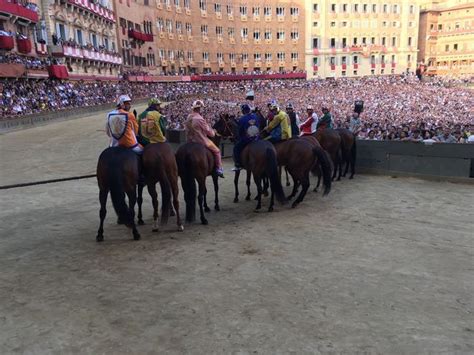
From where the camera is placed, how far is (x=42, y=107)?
1200 inches

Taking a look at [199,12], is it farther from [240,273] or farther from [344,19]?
[240,273]

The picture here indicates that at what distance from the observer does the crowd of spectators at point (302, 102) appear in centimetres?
1605

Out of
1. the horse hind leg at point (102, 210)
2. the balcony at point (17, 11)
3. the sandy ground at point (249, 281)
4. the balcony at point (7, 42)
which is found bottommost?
the sandy ground at point (249, 281)

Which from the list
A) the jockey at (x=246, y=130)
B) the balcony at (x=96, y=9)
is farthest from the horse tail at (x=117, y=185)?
the balcony at (x=96, y=9)

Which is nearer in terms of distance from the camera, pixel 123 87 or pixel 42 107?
pixel 42 107

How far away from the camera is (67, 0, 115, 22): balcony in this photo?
4403cm

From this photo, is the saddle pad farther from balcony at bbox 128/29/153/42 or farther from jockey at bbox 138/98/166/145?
balcony at bbox 128/29/153/42

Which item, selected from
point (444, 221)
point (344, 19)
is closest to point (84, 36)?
point (444, 221)

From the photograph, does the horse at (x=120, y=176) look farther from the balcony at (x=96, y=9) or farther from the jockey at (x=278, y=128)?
the balcony at (x=96, y=9)

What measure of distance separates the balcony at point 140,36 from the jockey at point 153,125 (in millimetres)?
56509

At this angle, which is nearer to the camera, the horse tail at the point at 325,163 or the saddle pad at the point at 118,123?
the saddle pad at the point at 118,123

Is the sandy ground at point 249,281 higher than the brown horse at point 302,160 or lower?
lower

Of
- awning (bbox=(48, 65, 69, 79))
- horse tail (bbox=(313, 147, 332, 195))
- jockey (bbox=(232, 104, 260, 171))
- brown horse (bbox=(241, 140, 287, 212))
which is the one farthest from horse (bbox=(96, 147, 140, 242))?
awning (bbox=(48, 65, 69, 79))

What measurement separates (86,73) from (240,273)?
44599 mm
